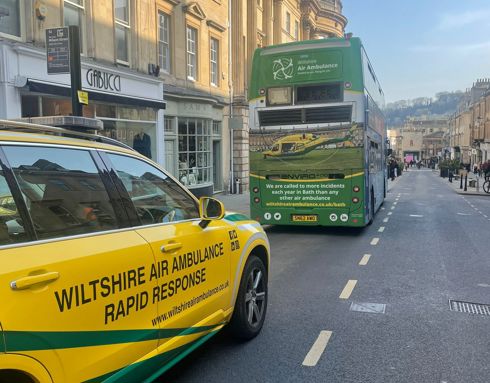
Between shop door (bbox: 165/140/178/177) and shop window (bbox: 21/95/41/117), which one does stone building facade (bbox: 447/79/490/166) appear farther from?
shop window (bbox: 21/95/41/117)

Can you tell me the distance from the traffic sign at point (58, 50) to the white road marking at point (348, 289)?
533cm

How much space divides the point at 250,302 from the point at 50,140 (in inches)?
103

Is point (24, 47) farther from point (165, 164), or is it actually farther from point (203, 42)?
point (203, 42)

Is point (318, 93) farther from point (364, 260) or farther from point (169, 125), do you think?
point (169, 125)

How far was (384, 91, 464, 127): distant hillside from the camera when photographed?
6289 inches

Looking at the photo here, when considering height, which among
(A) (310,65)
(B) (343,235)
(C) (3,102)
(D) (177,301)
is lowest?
(B) (343,235)

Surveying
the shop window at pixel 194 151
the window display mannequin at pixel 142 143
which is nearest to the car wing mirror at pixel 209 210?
the window display mannequin at pixel 142 143

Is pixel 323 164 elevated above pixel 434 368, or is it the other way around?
pixel 323 164

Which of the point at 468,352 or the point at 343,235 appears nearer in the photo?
the point at 468,352

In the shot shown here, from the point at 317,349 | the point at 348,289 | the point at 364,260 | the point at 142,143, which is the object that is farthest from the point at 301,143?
the point at 317,349

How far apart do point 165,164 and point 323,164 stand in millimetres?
7746

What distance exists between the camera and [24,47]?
1010 centimetres

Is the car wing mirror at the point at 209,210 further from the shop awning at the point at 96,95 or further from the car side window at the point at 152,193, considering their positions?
the shop awning at the point at 96,95

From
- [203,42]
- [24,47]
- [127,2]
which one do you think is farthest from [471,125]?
[24,47]
